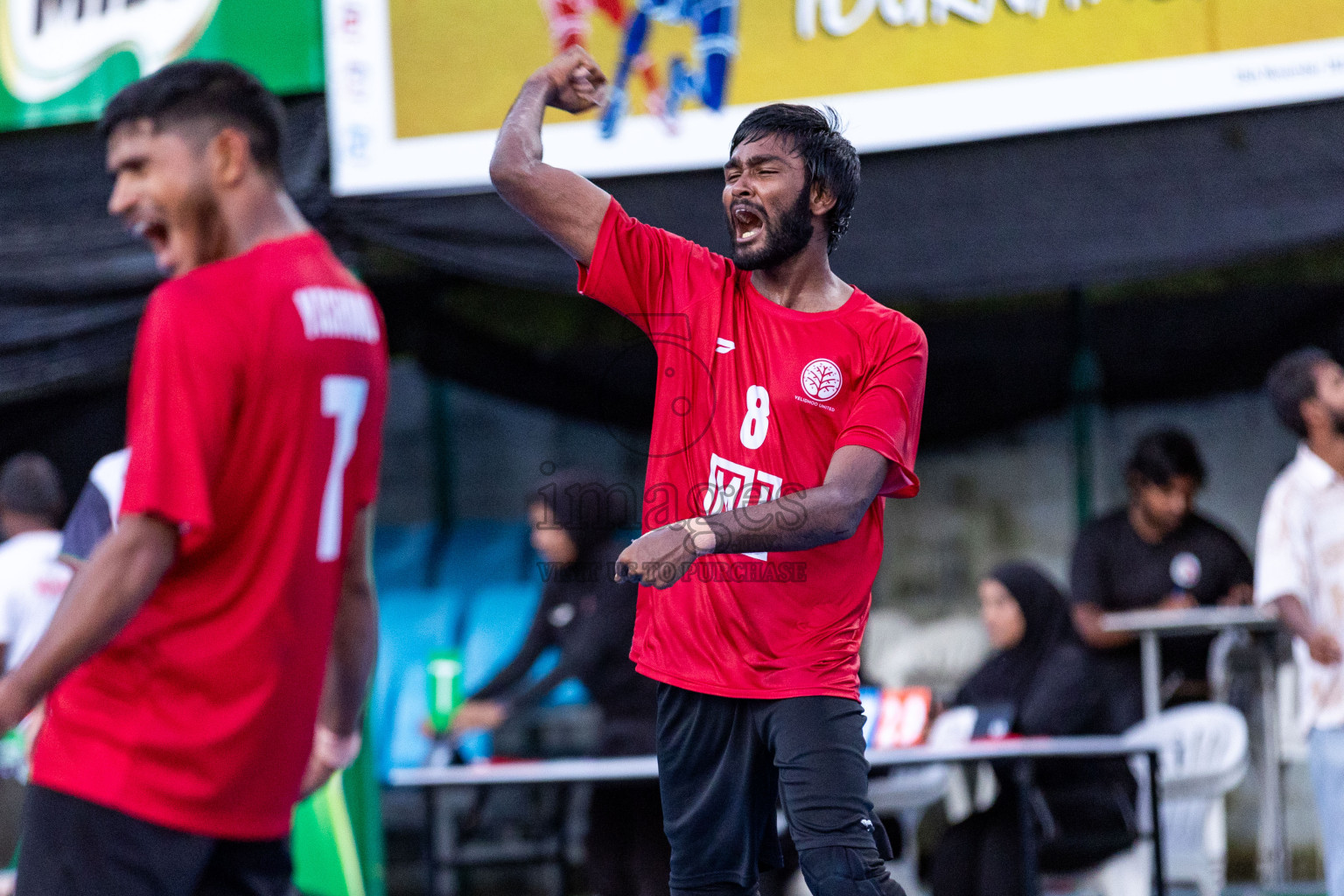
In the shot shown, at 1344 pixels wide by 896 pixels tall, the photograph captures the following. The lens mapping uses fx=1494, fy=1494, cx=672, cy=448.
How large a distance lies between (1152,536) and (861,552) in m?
4.24

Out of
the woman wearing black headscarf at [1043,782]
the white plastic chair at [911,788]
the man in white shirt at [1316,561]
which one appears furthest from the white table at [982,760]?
the man in white shirt at [1316,561]

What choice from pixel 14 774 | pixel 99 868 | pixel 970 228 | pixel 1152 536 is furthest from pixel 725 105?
pixel 99 868

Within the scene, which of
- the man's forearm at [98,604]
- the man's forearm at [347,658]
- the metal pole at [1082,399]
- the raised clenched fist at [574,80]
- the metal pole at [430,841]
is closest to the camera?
the man's forearm at [98,604]

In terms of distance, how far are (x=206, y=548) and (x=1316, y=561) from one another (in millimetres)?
3749

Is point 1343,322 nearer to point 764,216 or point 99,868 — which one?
point 764,216

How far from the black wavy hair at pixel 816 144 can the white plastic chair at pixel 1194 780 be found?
348 cm

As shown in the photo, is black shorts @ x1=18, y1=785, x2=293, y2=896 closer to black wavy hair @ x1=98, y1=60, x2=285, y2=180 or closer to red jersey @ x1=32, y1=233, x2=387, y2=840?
red jersey @ x1=32, y1=233, x2=387, y2=840

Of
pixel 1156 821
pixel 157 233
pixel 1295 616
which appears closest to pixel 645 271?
pixel 157 233

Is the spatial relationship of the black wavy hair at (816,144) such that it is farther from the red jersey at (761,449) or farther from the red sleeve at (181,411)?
the red sleeve at (181,411)

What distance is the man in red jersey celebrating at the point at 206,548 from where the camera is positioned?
6.84ft

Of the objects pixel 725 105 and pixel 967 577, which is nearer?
pixel 725 105

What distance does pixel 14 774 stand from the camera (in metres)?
6.23

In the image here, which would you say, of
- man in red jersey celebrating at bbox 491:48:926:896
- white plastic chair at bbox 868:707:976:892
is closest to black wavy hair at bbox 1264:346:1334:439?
white plastic chair at bbox 868:707:976:892

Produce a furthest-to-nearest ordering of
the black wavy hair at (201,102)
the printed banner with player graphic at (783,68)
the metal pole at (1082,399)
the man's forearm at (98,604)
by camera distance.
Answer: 1. the metal pole at (1082,399)
2. the printed banner with player graphic at (783,68)
3. the black wavy hair at (201,102)
4. the man's forearm at (98,604)
